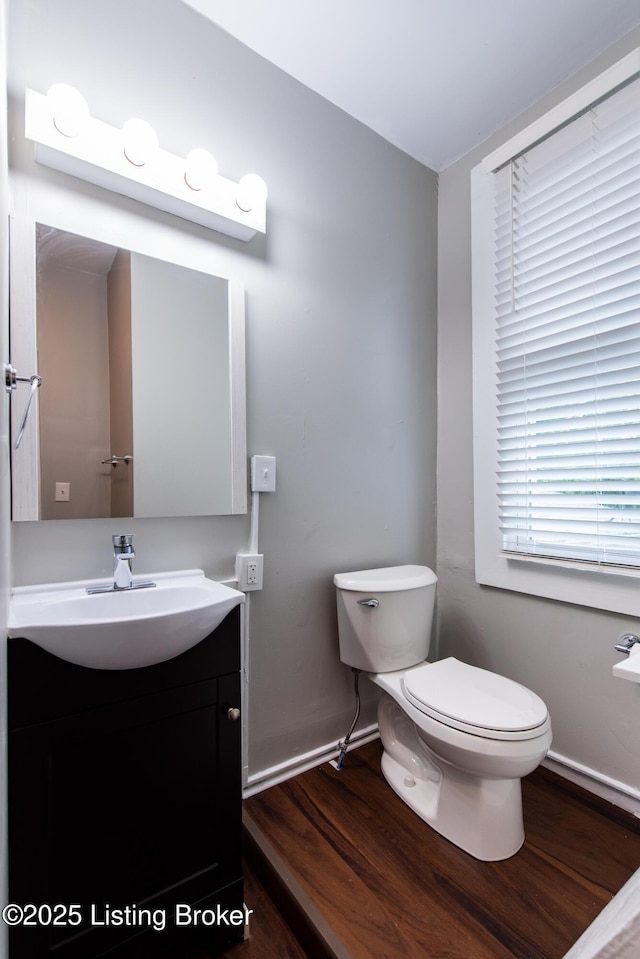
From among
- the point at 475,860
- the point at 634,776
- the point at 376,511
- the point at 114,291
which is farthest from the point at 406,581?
the point at 114,291

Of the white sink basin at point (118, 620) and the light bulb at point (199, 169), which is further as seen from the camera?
the light bulb at point (199, 169)

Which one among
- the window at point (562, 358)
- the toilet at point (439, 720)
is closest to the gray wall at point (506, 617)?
the window at point (562, 358)

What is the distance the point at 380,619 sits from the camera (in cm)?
153

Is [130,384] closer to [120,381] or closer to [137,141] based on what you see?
[120,381]

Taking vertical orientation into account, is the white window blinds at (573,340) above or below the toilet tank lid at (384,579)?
above

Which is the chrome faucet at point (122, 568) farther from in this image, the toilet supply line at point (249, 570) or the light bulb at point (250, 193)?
the light bulb at point (250, 193)

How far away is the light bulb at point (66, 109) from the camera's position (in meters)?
1.09

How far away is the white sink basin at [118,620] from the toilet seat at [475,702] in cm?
66

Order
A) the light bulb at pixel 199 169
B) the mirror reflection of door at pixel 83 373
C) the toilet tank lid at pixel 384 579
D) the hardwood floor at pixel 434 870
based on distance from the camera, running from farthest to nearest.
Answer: the toilet tank lid at pixel 384 579, the light bulb at pixel 199 169, the mirror reflection of door at pixel 83 373, the hardwood floor at pixel 434 870

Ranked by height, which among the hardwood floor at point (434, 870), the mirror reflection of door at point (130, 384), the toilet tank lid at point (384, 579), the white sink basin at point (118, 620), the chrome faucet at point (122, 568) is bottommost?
the hardwood floor at point (434, 870)

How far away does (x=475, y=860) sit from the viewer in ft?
3.97

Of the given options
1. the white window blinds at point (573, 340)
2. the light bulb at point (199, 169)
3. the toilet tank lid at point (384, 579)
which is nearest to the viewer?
the light bulb at point (199, 169)

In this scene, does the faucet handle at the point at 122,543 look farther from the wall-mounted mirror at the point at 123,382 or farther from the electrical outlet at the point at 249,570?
the electrical outlet at the point at 249,570

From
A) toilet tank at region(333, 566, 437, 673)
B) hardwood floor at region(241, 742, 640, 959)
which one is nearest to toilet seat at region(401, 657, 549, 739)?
toilet tank at region(333, 566, 437, 673)
